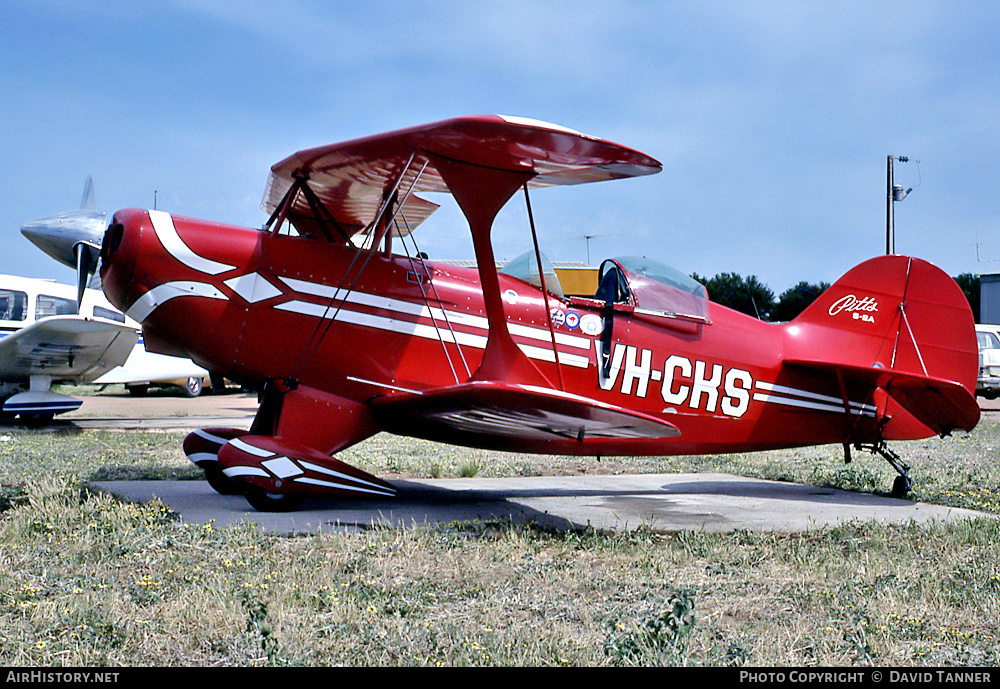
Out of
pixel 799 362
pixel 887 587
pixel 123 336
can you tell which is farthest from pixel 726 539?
pixel 123 336

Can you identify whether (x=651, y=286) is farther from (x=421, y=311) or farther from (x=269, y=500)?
(x=269, y=500)

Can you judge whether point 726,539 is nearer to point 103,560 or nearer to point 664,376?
point 664,376

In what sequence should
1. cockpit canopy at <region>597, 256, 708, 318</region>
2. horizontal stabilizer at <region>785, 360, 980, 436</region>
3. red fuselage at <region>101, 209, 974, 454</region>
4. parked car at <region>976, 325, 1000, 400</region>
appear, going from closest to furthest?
red fuselage at <region>101, 209, 974, 454</region> → cockpit canopy at <region>597, 256, 708, 318</region> → horizontal stabilizer at <region>785, 360, 980, 436</region> → parked car at <region>976, 325, 1000, 400</region>

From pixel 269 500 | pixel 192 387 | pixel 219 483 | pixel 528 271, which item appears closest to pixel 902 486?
pixel 528 271

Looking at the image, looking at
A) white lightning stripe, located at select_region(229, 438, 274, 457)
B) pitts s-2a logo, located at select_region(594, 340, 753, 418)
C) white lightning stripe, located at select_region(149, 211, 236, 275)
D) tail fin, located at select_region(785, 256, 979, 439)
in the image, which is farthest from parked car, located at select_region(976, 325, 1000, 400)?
white lightning stripe, located at select_region(149, 211, 236, 275)

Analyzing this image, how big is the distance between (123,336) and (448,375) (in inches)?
377

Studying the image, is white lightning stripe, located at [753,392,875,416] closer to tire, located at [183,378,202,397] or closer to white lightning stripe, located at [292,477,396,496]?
white lightning stripe, located at [292,477,396,496]

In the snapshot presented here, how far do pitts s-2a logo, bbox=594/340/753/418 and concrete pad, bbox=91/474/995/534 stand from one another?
2.88 feet

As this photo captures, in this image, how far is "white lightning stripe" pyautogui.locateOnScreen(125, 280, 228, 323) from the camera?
588 cm

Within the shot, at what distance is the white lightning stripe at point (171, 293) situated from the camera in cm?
588

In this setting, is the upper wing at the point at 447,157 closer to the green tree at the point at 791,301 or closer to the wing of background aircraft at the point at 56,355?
the wing of background aircraft at the point at 56,355

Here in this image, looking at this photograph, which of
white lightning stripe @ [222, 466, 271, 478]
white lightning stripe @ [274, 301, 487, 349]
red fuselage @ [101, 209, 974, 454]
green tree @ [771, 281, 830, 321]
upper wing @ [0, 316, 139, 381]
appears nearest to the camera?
white lightning stripe @ [222, 466, 271, 478]

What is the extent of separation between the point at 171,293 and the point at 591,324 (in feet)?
10.9

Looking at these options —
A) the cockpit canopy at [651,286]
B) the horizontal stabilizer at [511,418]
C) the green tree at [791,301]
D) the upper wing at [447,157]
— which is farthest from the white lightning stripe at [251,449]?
the green tree at [791,301]
